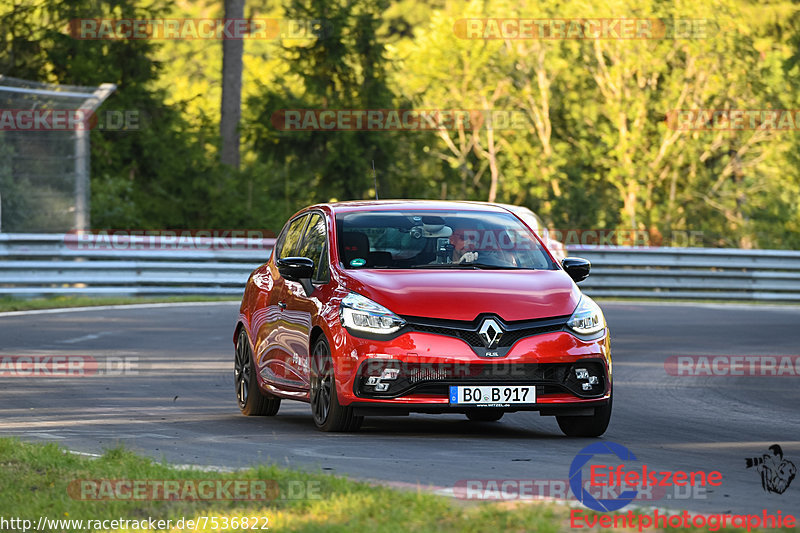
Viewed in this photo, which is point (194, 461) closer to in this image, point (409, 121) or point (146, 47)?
point (146, 47)

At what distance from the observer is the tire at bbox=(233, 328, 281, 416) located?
11992 millimetres

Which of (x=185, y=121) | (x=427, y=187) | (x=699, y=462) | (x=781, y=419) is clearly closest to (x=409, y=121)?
(x=427, y=187)

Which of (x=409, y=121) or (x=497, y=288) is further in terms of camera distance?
(x=409, y=121)

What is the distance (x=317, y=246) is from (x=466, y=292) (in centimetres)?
179

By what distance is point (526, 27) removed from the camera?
50281 millimetres

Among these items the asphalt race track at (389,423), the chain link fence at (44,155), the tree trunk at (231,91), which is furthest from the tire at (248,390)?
the tree trunk at (231,91)

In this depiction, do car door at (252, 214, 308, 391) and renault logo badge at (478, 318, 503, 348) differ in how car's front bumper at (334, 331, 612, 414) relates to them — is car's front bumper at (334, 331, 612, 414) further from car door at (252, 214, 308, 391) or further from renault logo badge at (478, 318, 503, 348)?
car door at (252, 214, 308, 391)

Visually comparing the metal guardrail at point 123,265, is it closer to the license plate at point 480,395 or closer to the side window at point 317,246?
the side window at point 317,246

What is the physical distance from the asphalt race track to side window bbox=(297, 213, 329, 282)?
1.11 m

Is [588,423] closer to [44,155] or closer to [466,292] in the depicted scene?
[466,292]

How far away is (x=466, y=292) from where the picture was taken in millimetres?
10039

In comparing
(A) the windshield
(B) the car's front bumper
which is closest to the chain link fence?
(A) the windshield

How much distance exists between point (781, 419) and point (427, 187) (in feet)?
106

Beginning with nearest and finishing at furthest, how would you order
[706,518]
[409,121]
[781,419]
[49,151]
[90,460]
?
[706,518] → [90,460] → [781,419] → [49,151] → [409,121]
